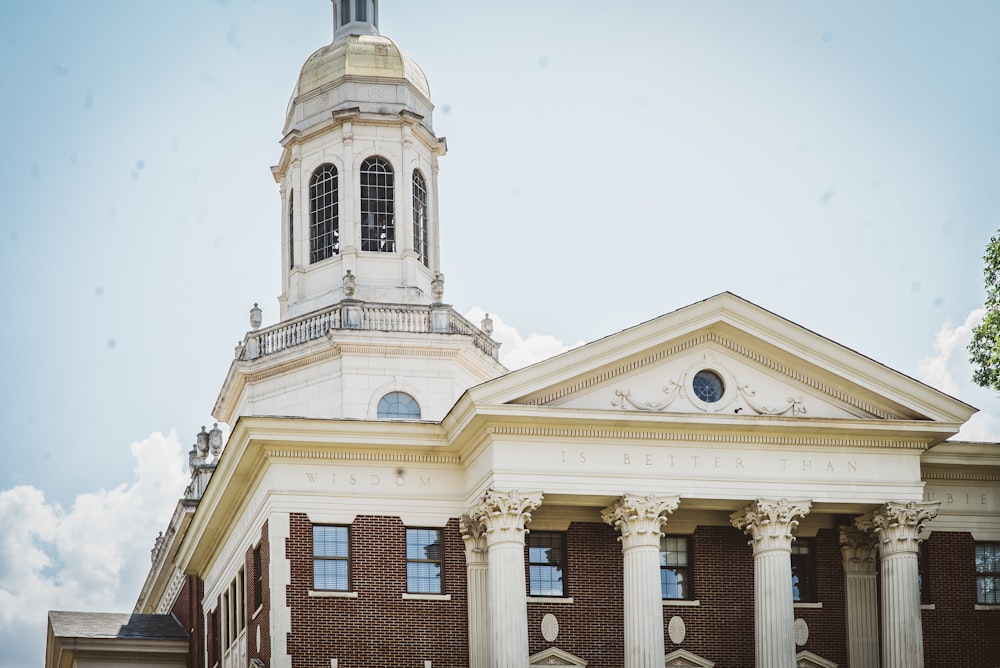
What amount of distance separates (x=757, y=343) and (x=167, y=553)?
26882mm

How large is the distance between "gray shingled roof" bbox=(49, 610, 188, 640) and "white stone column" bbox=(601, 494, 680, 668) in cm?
2060

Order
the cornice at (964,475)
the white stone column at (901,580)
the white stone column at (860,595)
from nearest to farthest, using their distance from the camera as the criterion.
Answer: the white stone column at (901,580) → the white stone column at (860,595) → the cornice at (964,475)

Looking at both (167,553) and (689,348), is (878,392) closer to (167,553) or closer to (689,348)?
(689,348)

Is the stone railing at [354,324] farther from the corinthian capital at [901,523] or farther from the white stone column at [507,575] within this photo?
the corinthian capital at [901,523]

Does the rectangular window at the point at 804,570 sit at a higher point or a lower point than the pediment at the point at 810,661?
higher

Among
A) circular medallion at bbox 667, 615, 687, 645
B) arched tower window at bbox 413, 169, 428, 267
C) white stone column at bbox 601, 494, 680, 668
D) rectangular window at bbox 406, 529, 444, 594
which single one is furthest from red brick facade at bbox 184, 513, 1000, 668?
arched tower window at bbox 413, 169, 428, 267

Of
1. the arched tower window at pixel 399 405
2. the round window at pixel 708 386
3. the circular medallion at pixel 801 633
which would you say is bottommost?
the circular medallion at pixel 801 633

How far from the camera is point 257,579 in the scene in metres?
48.0

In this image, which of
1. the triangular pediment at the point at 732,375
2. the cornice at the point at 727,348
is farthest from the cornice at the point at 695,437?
the cornice at the point at 727,348

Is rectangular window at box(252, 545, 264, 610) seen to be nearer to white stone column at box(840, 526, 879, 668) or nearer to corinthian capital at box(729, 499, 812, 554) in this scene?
corinthian capital at box(729, 499, 812, 554)

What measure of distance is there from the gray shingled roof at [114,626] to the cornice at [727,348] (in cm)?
2052

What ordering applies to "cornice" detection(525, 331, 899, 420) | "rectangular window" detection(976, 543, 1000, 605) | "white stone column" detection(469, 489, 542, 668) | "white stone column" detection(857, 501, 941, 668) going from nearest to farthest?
"white stone column" detection(469, 489, 542, 668) < "white stone column" detection(857, 501, 941, 668) < "cornice" detection(525, 331, 899, 420) < "rectangular window" detection(976, 543, 1000, 605)

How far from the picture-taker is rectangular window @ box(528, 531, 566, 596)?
1873 inches

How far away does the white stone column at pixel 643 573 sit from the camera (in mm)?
44812
